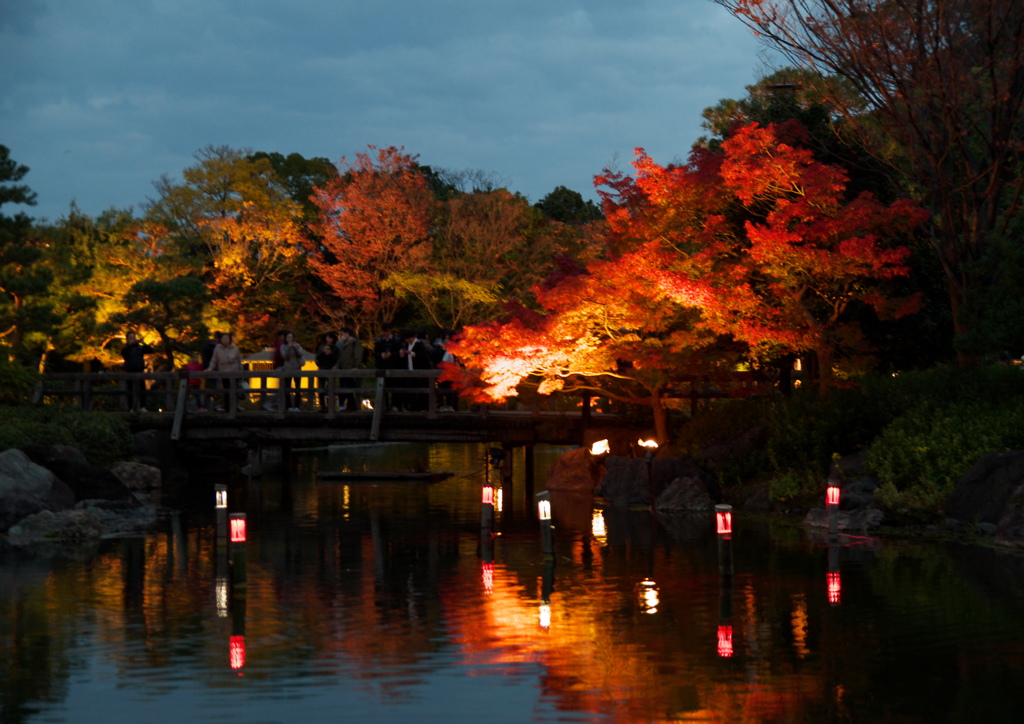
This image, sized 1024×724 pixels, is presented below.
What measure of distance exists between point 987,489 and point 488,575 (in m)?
8.30

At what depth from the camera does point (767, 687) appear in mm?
9320

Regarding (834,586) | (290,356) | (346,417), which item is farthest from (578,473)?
(834,586)

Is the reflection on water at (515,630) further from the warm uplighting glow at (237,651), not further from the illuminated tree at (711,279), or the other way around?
the illuminated tree at (711,279)

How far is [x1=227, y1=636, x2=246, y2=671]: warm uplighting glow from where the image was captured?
10.3 metres

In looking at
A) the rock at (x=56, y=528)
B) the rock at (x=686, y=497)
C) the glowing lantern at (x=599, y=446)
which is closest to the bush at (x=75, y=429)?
the rock at (x=56, y=528)

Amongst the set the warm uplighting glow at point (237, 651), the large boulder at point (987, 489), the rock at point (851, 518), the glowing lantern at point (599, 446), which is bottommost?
the warm uplighting glow at point (237, 651)

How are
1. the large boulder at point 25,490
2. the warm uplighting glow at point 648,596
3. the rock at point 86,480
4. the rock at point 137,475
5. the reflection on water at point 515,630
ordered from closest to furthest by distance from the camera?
the reflection on water at point 515,630 → the warm uplighting glow at point 648,596 → the large boulder at point 25,490 → the rock at point 86,480 → the rock at point 137,475

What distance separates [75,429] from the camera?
27828mm

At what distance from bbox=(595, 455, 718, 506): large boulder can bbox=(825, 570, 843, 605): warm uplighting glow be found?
8.74 metres

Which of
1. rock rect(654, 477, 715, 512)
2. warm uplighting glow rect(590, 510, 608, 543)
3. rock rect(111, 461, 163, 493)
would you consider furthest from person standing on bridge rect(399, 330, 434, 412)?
rock rect(654, 477, 715, 512)

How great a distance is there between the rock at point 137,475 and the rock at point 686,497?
13.6m

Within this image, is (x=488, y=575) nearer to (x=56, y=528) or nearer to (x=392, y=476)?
(x=56, y=528)

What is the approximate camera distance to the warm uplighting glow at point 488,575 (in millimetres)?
14320

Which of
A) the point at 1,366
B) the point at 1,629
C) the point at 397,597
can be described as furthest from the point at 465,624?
the point at 1,366
